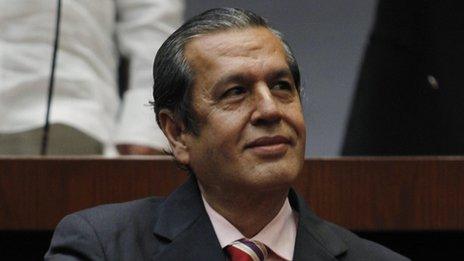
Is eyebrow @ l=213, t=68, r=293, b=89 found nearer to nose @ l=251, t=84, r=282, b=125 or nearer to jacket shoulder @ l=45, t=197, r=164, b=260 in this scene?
nose @ l=251, t=84, r=282, b=125

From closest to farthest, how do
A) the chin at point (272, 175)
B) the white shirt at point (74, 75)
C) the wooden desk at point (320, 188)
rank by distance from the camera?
the chin at point (272, 175), the wooden desk at point (320, 188), the white shirt at point (74, 75)

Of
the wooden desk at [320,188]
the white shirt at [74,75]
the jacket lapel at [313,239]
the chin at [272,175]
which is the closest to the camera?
the chin at [272,175]

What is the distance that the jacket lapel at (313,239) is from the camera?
5.29 feet

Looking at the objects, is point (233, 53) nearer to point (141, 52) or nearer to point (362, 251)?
point (362, 251)

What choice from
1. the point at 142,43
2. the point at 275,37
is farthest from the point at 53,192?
the point at 275,37

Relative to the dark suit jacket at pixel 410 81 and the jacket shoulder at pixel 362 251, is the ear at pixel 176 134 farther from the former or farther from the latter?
the dark suit jacket at pixel 410 81

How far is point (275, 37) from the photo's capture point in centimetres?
164

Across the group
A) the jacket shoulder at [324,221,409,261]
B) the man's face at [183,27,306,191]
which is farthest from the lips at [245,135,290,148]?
the jacket shoulder at [324,221,409,261]

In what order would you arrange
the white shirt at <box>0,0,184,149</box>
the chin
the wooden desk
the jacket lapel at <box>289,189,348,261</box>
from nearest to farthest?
1. the chin
2. the jacket lapel at <box>289,189,348,261</box>
3. the wooden desk
4. the white shirt at <box>0,0,184,149</box>

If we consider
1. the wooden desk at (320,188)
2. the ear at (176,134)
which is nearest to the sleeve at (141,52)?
the wooden desk at (320,188)

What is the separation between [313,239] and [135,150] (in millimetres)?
620

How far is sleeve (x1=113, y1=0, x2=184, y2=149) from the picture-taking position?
2.19 metres

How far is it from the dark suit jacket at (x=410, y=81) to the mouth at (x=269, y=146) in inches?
26.4

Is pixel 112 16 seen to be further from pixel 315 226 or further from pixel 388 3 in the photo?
pixel 315 226
